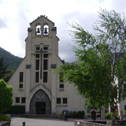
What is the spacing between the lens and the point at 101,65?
17.2 meters

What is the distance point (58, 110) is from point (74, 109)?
100 inches

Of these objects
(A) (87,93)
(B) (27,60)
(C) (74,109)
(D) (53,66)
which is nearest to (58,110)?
(C) (74,109)

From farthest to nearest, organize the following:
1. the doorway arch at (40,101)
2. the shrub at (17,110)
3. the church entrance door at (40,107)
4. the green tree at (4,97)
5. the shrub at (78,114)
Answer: the church entrance door at (40,107) < the doorway arch at (40,101) < the shrub at (17,110) < the shrub at (78,114) < the green tree at (4,97)

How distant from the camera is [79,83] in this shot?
17.6 metres

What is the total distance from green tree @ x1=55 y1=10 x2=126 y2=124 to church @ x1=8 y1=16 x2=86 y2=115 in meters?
18.6

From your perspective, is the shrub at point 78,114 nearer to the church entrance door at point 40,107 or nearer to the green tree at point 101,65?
the church entrance door at point 40,107

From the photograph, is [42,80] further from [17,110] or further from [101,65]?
[101,65]

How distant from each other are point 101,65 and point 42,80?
21.9 m

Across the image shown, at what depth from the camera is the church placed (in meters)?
37.2

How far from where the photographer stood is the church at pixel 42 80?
37.2m

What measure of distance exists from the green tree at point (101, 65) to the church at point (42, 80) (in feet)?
61.0

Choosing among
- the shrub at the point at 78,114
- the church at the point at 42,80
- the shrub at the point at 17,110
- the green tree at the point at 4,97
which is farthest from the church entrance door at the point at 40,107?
the green tree at the point at 4,97

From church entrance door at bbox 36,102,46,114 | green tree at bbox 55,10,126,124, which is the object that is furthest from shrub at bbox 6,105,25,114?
green tree at bbox 55,10,126,124

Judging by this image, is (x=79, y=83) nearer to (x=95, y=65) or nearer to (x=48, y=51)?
(x=95, y=65)
